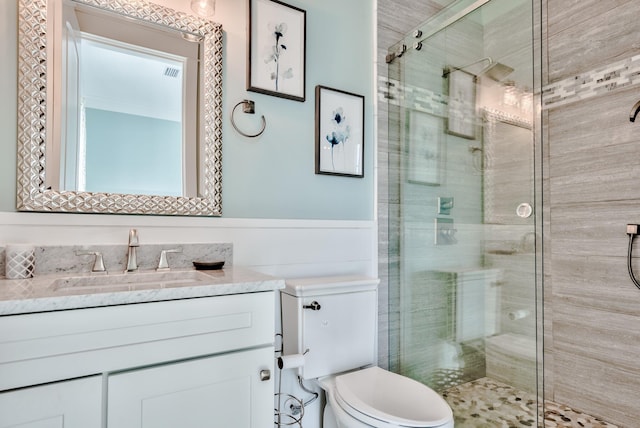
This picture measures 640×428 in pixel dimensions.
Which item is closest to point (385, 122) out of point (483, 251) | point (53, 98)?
point (483, 251)

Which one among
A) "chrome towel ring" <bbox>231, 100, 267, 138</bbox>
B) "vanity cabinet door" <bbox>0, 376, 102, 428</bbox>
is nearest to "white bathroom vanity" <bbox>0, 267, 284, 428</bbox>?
"vanity cabinet door" <bbox>0, 376, 102, 428</bbox>

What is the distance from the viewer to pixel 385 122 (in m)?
2.07

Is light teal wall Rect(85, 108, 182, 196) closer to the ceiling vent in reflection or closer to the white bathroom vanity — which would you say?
the ceiling vent in reflection

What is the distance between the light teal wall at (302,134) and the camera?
160 centimetres

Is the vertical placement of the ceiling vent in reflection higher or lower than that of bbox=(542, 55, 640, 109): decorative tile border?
lower

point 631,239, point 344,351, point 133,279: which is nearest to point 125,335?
point 133,279

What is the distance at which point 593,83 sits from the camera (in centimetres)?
202

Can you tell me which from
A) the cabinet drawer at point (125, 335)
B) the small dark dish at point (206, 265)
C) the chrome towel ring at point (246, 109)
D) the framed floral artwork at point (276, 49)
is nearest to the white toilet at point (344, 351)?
the small dark dish at point (206, 265)

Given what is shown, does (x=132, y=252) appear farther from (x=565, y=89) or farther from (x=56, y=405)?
(x=565, y=89)

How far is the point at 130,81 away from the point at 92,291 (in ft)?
2.86

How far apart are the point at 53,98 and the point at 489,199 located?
5.69 feet

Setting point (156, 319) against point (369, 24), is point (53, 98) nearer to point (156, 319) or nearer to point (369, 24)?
point (156, 319)

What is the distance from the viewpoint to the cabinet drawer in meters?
0.79

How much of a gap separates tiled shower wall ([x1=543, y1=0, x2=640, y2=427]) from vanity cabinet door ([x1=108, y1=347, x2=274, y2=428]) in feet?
6.22
